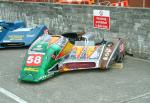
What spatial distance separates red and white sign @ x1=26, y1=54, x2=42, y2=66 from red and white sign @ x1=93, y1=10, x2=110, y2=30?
3185 millimetres

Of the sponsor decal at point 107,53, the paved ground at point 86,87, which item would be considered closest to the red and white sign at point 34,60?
the paved ground at point 86,87

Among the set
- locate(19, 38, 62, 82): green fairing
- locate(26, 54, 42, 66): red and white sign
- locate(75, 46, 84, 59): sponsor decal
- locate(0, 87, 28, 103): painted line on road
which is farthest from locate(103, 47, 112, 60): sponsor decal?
locate(0, 87, 28, 103): painted line on road

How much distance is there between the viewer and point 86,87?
25.0 ft

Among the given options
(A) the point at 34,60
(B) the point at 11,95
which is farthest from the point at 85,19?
(B) the point at 11,95

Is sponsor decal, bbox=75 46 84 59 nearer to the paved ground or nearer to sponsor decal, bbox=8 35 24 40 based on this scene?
the paved ground

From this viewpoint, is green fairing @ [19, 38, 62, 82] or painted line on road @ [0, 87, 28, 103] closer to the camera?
painted line on road @ [0, 87, 28, 103]

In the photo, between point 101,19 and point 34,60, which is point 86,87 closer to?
point 34,60

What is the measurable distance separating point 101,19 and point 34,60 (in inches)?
136

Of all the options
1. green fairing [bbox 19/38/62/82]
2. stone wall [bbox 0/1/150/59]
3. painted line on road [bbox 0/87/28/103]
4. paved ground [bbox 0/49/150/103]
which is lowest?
painted line on road [bbox 0/87/28/103]

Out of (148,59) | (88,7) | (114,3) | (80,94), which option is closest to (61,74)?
(80,94)

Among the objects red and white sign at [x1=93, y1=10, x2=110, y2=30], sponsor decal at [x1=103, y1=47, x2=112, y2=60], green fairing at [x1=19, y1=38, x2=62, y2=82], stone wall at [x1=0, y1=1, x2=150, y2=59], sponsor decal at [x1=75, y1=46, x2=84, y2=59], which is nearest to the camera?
green fairing at [x1=19, y1=38, x2=62, y2=82]

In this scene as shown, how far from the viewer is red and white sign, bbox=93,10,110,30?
35.2 ft

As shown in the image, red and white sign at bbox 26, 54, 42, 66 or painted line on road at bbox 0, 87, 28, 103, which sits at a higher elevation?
red and white sign at bbox 26, 54, 42, 66

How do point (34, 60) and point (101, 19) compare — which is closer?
point (34, 60)
